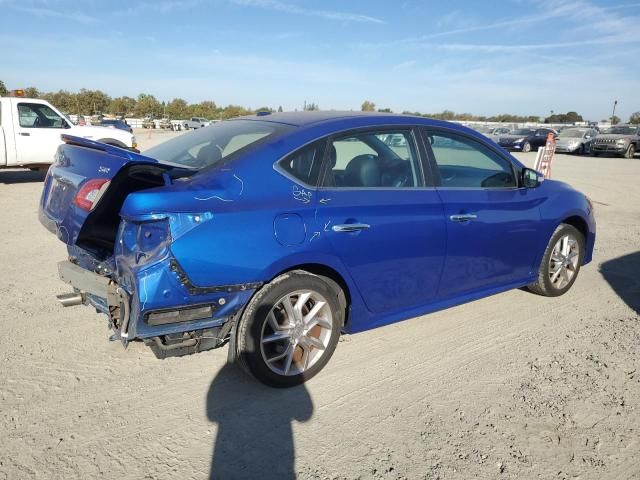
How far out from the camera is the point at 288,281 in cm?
296

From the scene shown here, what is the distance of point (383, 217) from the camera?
10.8 feet

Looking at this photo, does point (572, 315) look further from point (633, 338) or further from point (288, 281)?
A: point (288, 281)

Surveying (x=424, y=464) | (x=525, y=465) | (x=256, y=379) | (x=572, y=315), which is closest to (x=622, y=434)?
(x=525, y=465)

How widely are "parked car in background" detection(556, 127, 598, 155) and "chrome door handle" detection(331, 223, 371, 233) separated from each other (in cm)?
2846

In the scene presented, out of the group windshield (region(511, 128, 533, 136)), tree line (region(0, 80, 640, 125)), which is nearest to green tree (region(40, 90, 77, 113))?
tree line (region(0, 80, 640, 125))

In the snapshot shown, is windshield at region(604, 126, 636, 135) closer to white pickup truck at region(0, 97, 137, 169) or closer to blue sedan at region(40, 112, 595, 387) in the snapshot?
white pickup truck at region(0, 97, 137, 169)

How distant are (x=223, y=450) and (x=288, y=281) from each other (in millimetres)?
974

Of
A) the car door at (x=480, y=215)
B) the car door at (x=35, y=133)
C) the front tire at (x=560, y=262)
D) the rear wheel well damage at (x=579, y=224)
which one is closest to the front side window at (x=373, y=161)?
the car door at (x=480, y=215)

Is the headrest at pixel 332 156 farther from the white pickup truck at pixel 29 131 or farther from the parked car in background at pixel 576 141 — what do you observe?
the parked car in background at pixel 576 141

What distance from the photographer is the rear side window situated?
3035 millimetres

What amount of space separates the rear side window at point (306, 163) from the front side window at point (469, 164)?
→ 106 cm

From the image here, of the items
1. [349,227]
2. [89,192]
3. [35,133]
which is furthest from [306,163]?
[35,133]

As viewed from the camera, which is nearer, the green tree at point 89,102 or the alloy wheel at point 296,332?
the alloy wheel at point 296,332

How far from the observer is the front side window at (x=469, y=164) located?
12.6 feet
